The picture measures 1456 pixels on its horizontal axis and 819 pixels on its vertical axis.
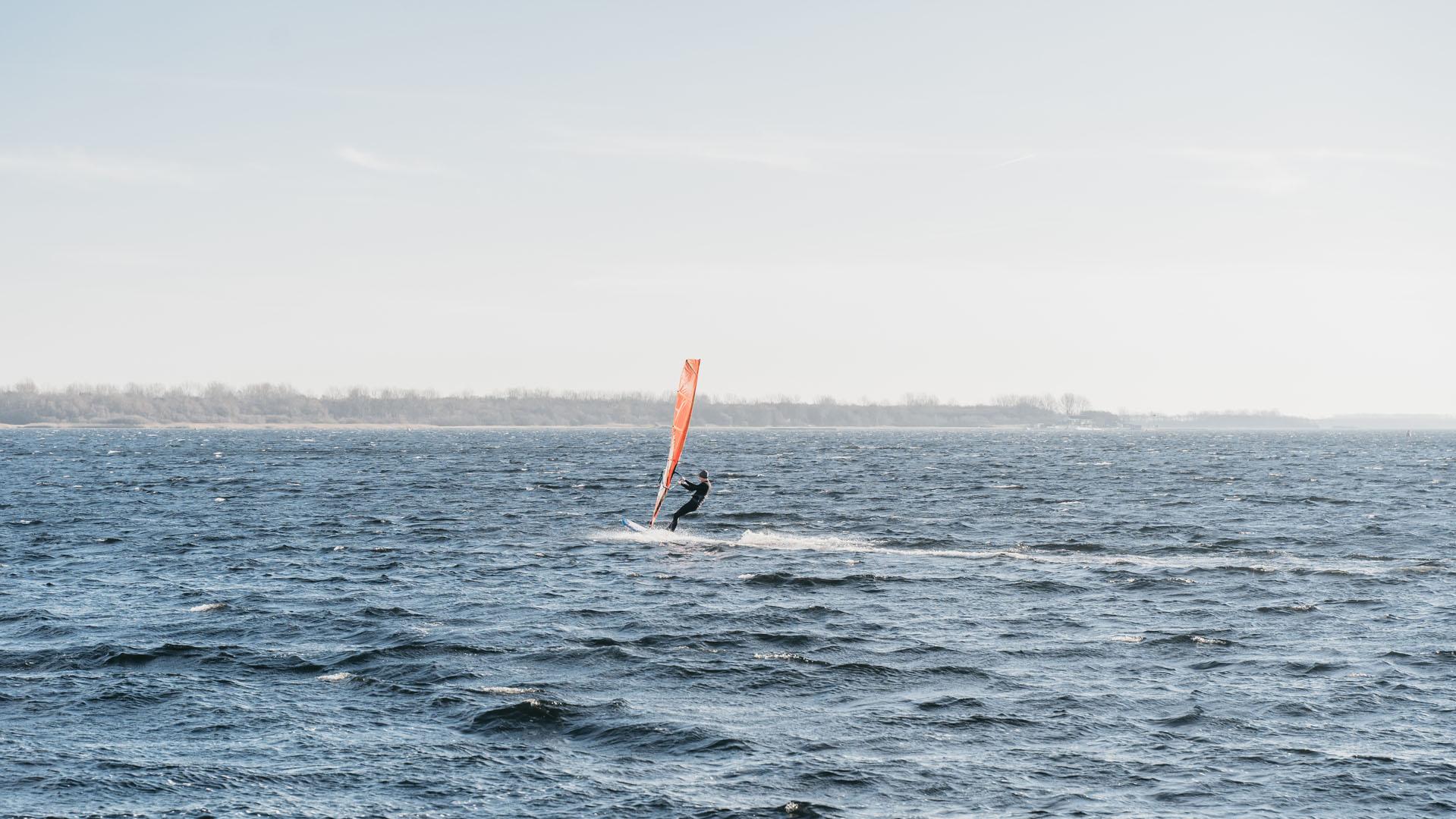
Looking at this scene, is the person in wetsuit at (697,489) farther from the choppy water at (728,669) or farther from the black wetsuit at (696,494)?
the choppy water at (728,669)

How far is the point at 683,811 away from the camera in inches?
555

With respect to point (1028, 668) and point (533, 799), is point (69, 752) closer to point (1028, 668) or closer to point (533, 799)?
point (533, 799)

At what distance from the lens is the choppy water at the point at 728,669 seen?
592 inches

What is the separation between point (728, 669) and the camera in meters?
21.6

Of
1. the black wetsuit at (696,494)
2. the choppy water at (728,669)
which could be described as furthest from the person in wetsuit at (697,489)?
the choppy water at (728,669)

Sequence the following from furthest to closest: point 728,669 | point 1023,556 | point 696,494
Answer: point 696,494
point 1023,556
point 728,669

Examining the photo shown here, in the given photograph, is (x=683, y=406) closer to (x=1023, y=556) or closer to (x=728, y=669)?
(x=1023, y=556)

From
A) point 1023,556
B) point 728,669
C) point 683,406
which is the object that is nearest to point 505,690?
point 728,669

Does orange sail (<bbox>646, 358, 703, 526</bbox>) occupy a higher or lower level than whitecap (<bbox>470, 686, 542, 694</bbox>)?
higher

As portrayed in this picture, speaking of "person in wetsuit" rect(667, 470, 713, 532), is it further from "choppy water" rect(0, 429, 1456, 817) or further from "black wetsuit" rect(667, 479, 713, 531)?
"choppy water" rect(0, 429, 1456, 817)

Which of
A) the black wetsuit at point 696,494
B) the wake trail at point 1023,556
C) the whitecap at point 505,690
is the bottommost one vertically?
the whitecap at point 505,690

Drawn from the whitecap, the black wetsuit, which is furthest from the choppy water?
the black wetsuit

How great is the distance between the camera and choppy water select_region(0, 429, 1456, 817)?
15031mm

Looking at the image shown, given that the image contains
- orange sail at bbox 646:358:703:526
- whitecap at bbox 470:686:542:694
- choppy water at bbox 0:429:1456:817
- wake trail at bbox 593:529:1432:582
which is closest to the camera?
choppy water at bbox 0:429:1456:817
